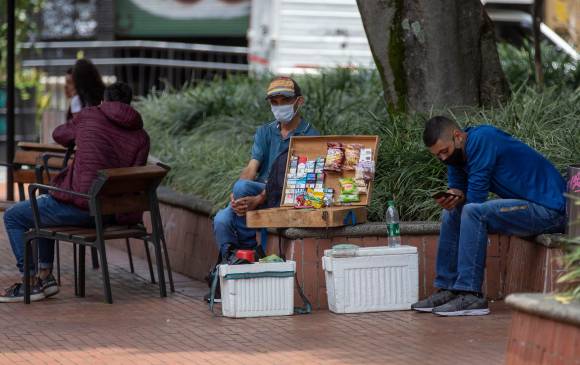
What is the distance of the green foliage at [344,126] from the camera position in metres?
9.77

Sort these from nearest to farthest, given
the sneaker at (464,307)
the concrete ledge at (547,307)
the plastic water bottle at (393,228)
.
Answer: the concrete ledge at (547,307)
the sneaker at (464,307)
the plastic water bottle at (393,228)

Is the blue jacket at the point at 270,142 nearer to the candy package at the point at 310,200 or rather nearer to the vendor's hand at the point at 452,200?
the candy package at the point at 310,200

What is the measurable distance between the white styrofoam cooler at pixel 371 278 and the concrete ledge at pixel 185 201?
2140 mm

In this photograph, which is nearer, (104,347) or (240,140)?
(104,347)

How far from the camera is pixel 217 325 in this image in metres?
8.48

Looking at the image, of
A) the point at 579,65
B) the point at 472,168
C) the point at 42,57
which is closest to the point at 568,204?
the point at 472,168

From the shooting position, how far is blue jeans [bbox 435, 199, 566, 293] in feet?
27.9

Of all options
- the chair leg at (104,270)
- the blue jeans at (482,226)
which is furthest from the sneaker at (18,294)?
the blue jeans at (482,226)

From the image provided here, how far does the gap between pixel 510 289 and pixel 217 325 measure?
2.07m

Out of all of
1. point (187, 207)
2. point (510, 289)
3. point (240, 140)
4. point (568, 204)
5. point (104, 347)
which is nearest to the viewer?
point (104, 347)

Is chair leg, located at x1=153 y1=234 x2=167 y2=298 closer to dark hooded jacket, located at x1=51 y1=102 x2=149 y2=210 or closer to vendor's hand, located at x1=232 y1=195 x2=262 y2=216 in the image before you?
dark hooded jacket, located at x1=51 y1=102 x2=149 y2=210

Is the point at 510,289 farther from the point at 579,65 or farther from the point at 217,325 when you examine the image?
the point at 579,65

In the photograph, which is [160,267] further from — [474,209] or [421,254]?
[474,209]

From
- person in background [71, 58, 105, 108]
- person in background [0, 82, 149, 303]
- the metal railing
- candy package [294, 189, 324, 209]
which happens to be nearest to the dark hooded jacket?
person in background [0, 82, 149, 303]
